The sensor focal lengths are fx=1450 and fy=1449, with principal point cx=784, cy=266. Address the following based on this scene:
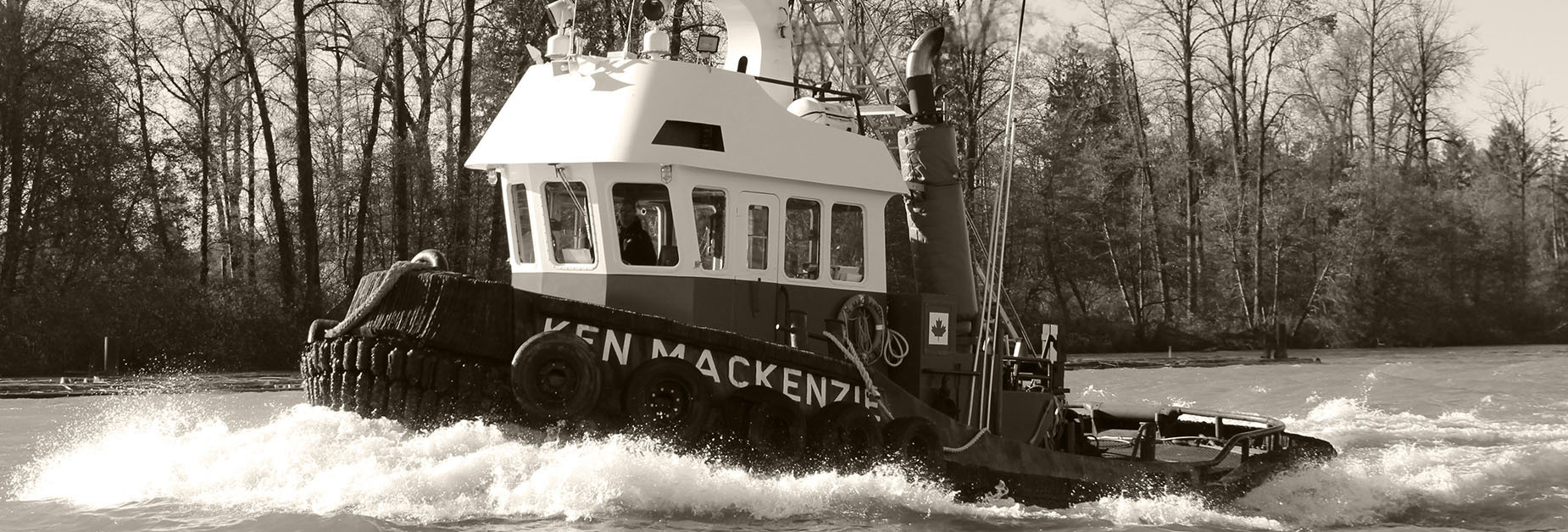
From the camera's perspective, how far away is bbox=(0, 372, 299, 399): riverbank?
2145cm

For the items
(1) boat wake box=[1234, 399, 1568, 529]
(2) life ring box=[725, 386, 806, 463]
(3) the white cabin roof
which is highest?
(3) the white cabin roof

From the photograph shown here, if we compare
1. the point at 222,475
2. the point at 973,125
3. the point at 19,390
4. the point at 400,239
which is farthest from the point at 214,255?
the point at 222,475

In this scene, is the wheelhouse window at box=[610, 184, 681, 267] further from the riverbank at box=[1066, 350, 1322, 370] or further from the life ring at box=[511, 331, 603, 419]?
the riverbank at box=[1066, 350, 1322, 370]

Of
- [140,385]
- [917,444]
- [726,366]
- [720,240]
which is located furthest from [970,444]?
[140,385]

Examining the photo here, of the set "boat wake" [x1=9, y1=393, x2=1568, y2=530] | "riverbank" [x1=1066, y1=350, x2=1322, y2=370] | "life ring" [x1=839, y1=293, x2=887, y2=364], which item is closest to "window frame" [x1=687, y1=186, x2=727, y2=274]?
"life ring" [x1=839, y1=293, x2=887, y2=364]

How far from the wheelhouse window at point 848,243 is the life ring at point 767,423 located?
1348mm

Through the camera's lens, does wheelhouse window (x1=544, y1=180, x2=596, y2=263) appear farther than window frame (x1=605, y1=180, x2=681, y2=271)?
Yes

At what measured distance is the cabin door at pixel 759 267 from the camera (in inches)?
399

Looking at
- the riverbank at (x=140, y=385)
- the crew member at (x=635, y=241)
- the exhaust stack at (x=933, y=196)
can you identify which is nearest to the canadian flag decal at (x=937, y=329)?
the exhaust stack at (x=933, y=196)

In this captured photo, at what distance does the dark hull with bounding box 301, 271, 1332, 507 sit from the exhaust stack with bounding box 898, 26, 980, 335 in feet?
5.79

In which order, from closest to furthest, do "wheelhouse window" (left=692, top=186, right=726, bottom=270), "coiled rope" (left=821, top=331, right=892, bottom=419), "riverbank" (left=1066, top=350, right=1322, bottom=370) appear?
"wheelhouse window" (left=692, top=186, right=726, bottom=270) → "coiled rope" (left=821, top=331, right=892, bottom=419) → "riverbank" (left=1066, top=350, right=1322, bottom=370)

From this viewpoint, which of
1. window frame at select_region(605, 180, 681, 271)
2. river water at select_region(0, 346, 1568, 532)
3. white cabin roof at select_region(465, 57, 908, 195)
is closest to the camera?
river water at select_region(0, 346, 1568, 532)

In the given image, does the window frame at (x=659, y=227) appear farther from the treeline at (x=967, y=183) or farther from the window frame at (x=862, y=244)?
the treeline at (x=967, y=183)

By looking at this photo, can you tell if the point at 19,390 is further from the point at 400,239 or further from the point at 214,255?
the point at 214,255
